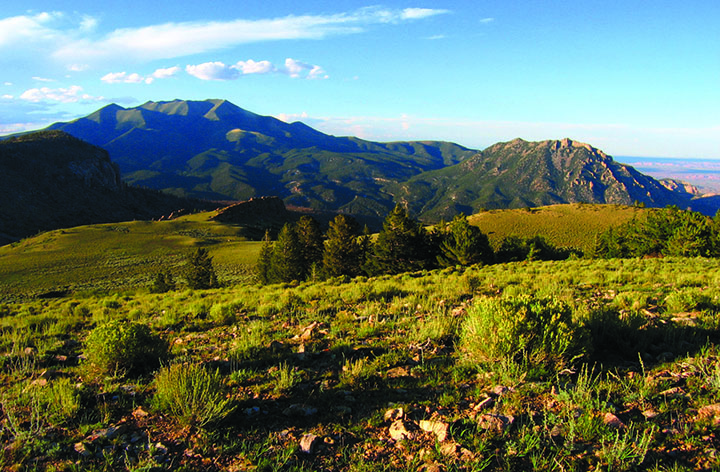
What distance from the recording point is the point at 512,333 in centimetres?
446

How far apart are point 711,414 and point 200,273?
46.4 metres

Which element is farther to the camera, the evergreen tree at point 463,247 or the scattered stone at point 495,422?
the evergreen tree at point 463,247

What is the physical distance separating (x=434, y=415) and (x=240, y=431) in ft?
6.16

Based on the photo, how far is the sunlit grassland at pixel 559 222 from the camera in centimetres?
7038

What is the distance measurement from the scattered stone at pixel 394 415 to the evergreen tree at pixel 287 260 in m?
39.6

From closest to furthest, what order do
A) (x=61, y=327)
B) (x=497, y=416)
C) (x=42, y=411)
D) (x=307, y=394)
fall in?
(x=497, y=416)
(x=42, y=411)
(x=307, y=394)
(x=61, y=327)

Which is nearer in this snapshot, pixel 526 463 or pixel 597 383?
pixel 526 463

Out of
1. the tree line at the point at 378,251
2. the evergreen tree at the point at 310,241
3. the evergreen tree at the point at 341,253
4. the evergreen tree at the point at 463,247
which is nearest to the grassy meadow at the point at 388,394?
the tree line at the point at 378,251

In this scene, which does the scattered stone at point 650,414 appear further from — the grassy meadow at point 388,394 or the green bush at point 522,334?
the green bush at point 522,334

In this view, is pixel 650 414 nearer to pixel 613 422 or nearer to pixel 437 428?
pixel 613 422

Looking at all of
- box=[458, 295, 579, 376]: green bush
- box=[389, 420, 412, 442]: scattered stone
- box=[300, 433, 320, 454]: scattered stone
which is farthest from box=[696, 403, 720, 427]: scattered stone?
box=[300, 433, 320, 454]: scattered stone

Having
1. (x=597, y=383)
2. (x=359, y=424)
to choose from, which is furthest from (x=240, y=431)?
(x=597, y=383)

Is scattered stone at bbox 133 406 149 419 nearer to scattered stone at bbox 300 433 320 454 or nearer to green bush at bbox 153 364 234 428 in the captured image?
green bush at bbox 153 364 234 428

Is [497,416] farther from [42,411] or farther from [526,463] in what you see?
[42,411]
